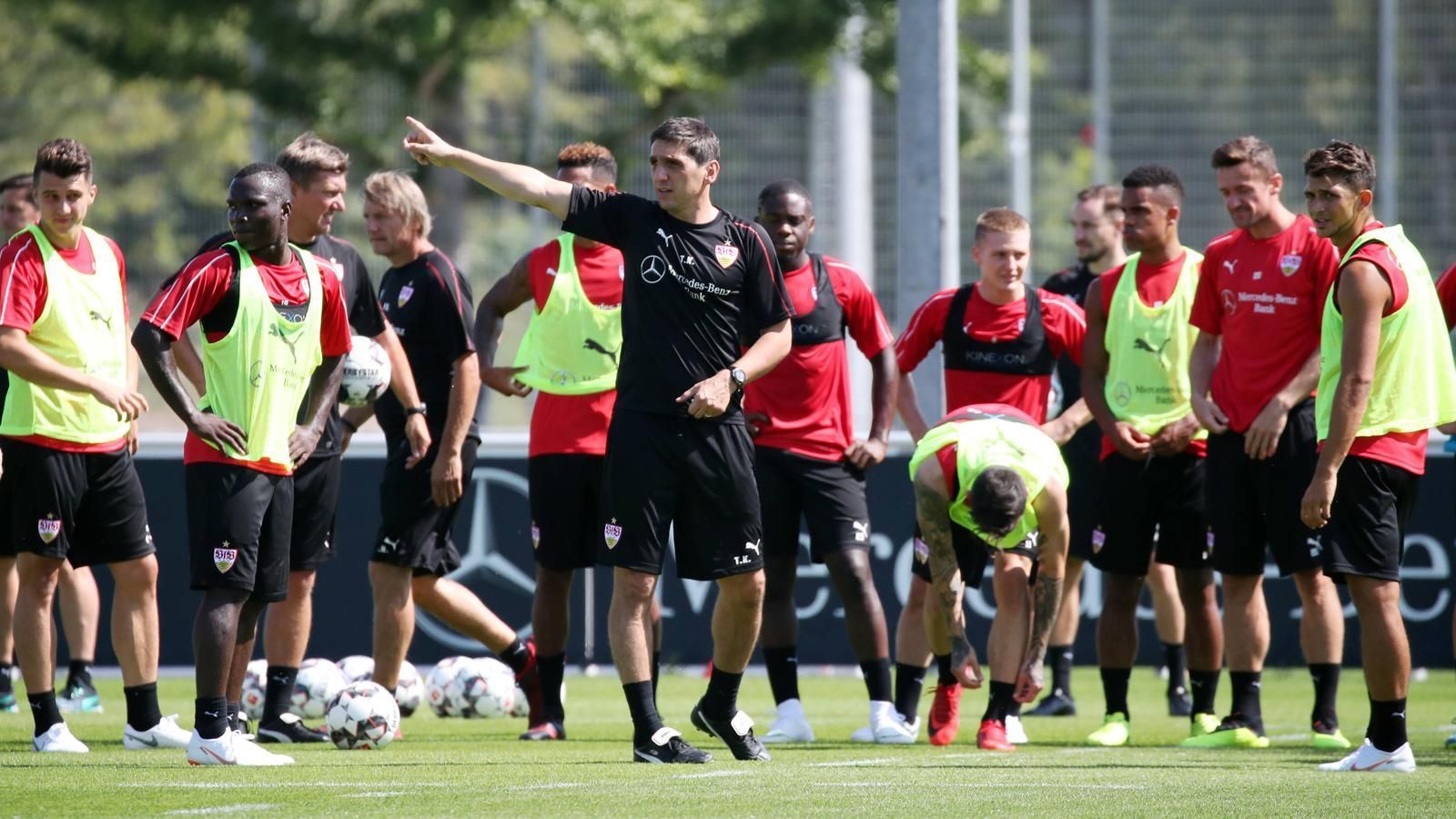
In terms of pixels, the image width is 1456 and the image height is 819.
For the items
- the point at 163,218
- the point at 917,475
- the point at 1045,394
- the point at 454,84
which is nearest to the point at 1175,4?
the point at 454,84

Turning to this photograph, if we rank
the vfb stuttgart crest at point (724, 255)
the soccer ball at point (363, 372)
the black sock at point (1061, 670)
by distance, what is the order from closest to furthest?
1. the vfb stuttgart crest at point (724, 255)
2. the soccer ball at point (363, 372)
3. the black sock at point (1061, 670)

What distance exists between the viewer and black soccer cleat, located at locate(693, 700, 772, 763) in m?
7.48

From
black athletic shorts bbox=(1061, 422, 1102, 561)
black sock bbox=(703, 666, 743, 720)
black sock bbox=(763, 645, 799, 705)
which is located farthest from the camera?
black athletic shorts bbox=(1061, 422, 1102, 561)

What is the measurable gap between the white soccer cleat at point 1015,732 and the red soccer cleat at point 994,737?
0.88 feet

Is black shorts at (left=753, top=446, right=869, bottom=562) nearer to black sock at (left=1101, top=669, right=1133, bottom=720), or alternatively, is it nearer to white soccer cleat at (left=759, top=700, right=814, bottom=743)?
white soccer cleat at (left=759, top=700, right=814, bottom=743)

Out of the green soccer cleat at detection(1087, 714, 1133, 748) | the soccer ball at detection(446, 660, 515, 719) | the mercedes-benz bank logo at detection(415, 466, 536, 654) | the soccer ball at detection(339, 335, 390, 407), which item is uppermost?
the soccer ball at detection(339, 335, 390, 407)

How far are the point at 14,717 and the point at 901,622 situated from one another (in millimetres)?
4405

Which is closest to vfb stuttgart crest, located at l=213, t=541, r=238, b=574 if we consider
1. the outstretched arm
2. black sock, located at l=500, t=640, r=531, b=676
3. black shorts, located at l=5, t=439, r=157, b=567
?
black shorts, located at l=5, t=439, r=157, b=567

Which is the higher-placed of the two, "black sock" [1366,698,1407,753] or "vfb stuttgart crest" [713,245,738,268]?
"vfb stuttgart crest" [713,245,738,268]

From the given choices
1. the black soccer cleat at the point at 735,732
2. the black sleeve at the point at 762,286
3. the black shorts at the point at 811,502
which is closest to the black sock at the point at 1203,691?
the black shorts at the point at 811,502

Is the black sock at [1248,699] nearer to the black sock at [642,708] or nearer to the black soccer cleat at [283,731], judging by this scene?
the black sock at [642,708]

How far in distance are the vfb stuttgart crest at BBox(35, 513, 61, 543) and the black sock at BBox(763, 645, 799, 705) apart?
324 cm

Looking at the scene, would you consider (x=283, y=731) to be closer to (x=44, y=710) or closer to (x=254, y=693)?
(x=254, y=693)

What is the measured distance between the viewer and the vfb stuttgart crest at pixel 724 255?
7246 mm
